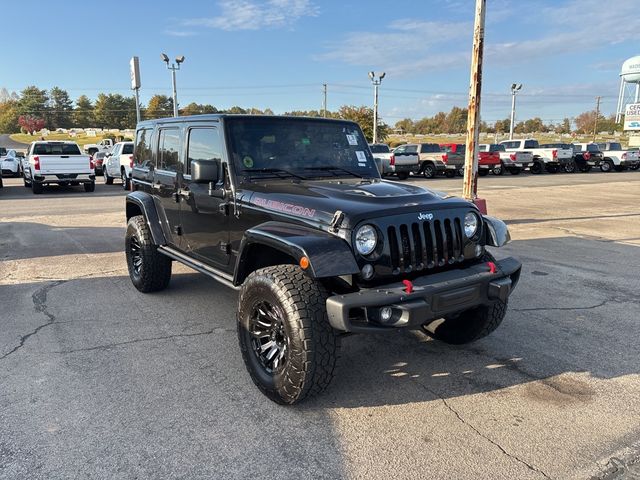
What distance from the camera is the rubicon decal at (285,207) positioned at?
3518 millimetres

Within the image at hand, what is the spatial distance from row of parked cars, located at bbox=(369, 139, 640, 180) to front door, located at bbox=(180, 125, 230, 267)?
63.4ft

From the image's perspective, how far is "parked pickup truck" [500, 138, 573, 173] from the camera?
2962cm

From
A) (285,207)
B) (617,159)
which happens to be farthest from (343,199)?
(617,159)

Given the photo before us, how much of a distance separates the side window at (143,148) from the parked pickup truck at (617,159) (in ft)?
108

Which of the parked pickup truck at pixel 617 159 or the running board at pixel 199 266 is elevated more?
the parked pickup truck at pixel 617 159

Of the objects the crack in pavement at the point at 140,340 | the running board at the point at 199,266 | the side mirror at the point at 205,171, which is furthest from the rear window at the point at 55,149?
the side mirror at the point at 205,171

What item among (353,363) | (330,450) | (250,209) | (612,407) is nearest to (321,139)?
(250,209)

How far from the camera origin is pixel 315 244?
3176 millimetres

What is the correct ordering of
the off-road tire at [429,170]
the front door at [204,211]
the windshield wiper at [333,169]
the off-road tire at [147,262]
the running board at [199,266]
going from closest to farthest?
1. the running board at [199,266]
2. the front door at [204,211]
3. the windshield wiper at [333,169]
4. the off-road tire at [147,262]
5. the off-road tire at [429,170]

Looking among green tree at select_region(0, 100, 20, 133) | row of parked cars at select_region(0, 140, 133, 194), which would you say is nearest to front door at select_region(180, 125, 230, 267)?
row of parked cars at select_region(0, 140, 133, 194)

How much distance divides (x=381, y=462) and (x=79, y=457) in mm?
1673

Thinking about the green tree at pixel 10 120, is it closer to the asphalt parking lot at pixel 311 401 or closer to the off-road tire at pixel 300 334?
the asphalt parking lot at pixel 311 401

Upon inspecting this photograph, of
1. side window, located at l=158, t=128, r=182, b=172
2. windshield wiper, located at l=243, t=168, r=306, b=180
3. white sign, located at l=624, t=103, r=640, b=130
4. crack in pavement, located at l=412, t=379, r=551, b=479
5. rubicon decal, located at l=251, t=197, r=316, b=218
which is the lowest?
crack in pavement, located at l=412, t=379, r=551, b=479

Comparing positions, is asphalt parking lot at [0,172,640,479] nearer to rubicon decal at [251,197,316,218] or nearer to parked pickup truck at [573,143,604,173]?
rubicon decal at [251,197,316,218]
